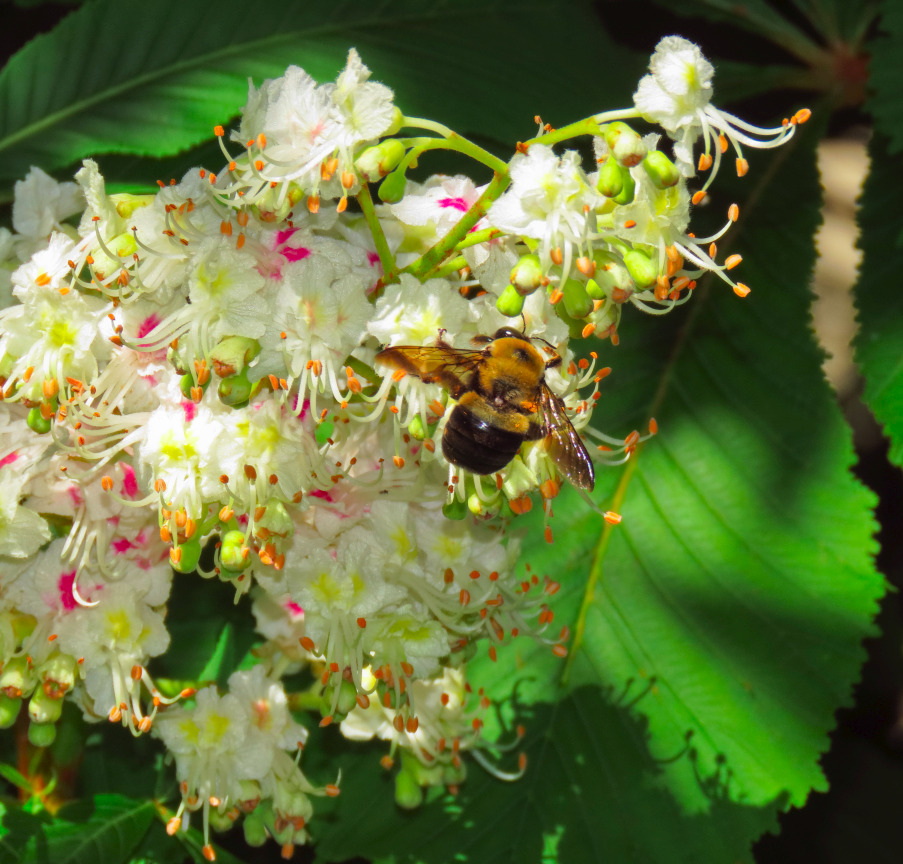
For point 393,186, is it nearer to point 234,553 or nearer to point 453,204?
point 453,204

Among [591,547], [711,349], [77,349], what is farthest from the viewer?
[711,349]

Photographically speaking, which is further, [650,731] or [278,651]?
[650,731]

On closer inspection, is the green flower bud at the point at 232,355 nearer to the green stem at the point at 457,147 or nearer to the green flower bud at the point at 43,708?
the green stem at the point at 457,147

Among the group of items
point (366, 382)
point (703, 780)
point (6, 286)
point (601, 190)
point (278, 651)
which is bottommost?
point (703, 780)

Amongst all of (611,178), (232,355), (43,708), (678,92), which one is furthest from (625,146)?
(43,708)

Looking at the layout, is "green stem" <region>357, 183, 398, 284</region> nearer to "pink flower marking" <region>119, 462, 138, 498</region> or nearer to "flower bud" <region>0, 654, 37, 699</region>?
"pink flower marking" <region>119, 462, 138, 498</region>

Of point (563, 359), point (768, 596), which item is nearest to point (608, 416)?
Answer: point (768, 596)

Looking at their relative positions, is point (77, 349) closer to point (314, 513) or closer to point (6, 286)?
point (6, 286)
